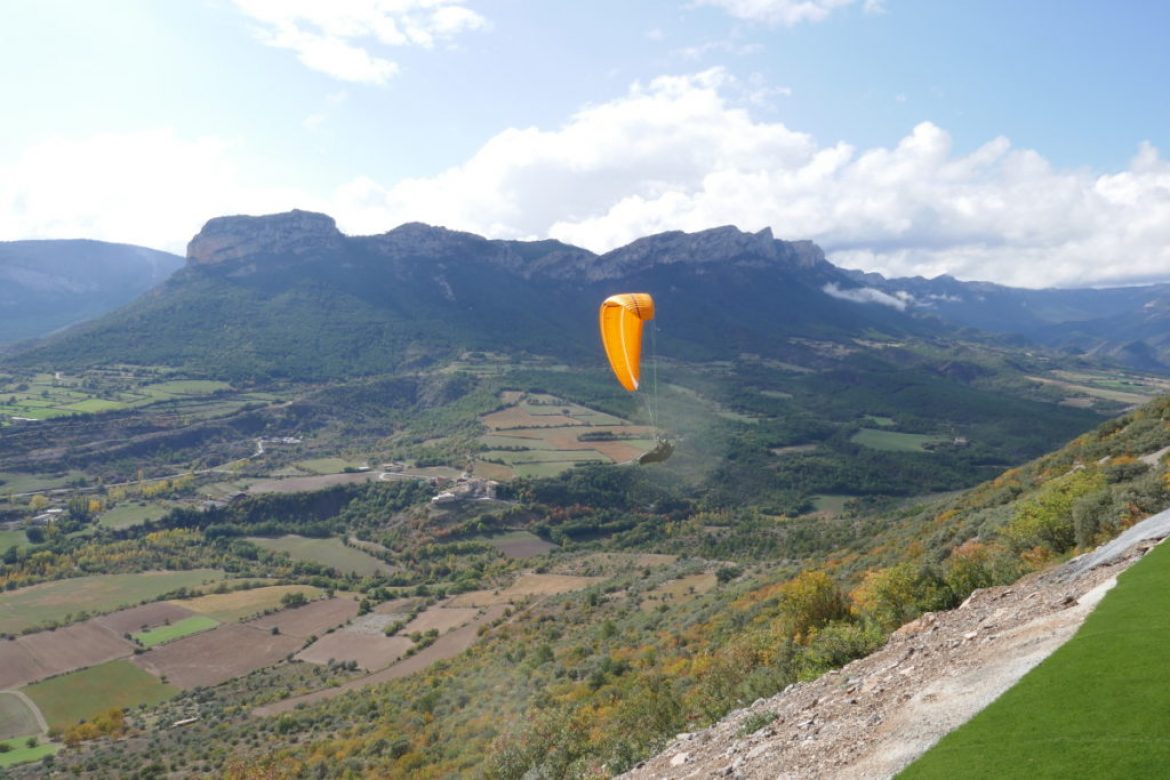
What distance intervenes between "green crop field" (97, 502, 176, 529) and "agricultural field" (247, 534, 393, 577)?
12198 mm

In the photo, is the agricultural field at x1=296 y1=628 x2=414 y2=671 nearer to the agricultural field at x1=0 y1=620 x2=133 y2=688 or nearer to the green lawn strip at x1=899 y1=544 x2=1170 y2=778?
the agricultural field at x1=0 y1=620 x2=133 y2=688

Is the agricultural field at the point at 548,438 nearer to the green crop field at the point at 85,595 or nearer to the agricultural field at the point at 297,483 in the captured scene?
the agricultural field at the point at 297,483

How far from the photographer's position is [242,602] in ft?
181

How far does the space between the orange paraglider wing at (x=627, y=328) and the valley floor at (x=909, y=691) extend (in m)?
10.4

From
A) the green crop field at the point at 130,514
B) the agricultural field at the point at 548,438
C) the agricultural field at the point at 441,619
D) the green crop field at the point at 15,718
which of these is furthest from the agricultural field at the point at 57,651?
the agricultural field at the point at 548,438

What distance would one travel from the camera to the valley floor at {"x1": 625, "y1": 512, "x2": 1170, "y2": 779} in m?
8.41

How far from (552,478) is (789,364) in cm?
12467

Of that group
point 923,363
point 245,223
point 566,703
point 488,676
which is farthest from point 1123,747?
point 245,223

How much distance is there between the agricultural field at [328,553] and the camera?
66.9m

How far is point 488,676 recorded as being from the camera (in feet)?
→ 88.8

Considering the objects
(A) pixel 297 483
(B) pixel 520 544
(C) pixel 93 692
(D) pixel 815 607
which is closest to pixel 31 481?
(A) pixel 297 483

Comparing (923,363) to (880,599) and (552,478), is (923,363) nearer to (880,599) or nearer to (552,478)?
(552,478)

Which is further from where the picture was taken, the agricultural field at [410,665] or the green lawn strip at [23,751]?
the agricultural field at [410,665]

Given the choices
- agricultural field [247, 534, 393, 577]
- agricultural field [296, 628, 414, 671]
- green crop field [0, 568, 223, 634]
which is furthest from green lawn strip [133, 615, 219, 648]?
agricultural field [247, 534, 393, 577]
